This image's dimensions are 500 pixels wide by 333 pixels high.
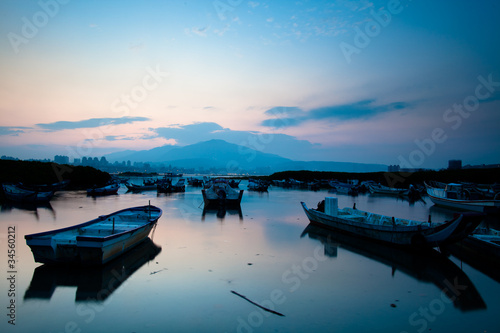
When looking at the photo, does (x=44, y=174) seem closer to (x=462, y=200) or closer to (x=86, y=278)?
(x=86, y=278)

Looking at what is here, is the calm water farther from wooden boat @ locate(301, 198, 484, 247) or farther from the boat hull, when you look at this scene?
the boat hull

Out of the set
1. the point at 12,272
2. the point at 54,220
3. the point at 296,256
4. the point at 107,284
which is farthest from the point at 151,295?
the point at 54,220

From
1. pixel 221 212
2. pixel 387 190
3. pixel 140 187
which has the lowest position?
pixel 221 212

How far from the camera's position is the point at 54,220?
19078 millimetres

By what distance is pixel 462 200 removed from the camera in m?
25.4

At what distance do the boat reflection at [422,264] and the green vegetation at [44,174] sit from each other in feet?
137

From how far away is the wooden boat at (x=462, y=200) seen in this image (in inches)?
876

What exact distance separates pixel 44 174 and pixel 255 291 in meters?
51.8

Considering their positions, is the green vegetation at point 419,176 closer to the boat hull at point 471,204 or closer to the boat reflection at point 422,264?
the boat hull at point 471,204

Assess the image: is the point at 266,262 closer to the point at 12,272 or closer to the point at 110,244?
the point at 110,244

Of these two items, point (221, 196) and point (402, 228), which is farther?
point (221, 196)

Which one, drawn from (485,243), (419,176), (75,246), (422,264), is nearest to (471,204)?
(485,243)

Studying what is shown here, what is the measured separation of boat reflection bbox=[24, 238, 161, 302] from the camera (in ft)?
26.2

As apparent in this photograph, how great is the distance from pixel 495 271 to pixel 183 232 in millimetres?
13766
